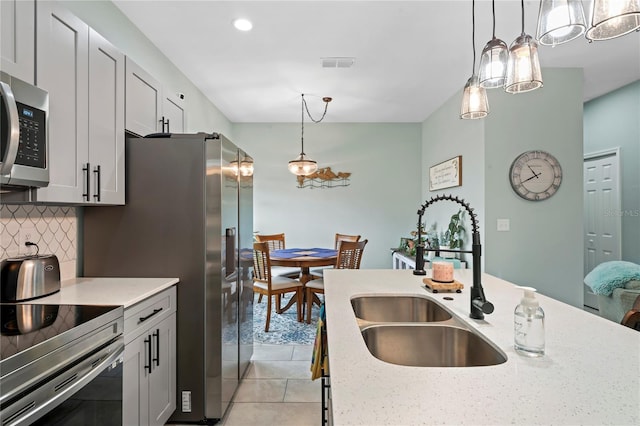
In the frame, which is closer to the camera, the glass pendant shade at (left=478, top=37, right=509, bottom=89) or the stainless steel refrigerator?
the glass pendant shade at (left=478, top=37, right=509, bottom=89)

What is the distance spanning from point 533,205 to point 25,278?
3938 mm

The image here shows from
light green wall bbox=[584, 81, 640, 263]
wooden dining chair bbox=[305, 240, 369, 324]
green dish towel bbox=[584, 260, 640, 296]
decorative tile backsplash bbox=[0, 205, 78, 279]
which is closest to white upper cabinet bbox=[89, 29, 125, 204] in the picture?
decorative tile backsplash bbox=[0, 205, 78, 279]

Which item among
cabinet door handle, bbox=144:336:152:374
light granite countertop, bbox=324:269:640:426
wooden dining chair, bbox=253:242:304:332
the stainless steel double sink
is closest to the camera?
light granite countertop, bbox=324:269:640:426

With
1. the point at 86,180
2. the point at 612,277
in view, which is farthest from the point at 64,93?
the point at 612,277

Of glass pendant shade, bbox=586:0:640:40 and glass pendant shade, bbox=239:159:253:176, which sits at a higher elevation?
glass pendant shade, bbox=586:0:640:40

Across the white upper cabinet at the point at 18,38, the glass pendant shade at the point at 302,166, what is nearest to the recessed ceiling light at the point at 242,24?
the white upper cabinet at the point at 18,38

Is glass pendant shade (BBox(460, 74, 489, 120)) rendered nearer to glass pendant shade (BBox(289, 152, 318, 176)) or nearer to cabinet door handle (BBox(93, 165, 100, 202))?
cabinet door handle (BBox(93, 165, 100, 202))

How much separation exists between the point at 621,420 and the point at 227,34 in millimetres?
2945

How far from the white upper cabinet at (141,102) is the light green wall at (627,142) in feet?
15.4

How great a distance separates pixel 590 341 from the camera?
0.99m

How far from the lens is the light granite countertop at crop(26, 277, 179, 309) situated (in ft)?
4.81

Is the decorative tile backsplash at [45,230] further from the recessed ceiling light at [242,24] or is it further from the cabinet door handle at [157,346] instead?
the recessed ceiling light at [242,24]

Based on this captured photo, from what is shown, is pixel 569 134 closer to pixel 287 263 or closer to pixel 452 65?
pixel 452 65

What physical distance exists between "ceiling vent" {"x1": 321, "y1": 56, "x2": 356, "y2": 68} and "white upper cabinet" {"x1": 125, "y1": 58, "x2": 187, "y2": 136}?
54.0 inches
